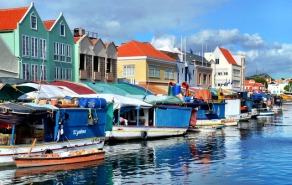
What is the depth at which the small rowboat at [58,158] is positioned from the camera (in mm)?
25359

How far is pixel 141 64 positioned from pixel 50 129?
4300 cm

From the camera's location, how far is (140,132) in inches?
1594

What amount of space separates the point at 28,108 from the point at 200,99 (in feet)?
112

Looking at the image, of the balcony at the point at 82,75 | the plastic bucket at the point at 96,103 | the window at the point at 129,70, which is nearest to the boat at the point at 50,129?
the plastic bucket at the point at 96,103

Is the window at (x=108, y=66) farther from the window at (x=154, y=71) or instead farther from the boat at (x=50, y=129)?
the boat at (x=50, y=129)

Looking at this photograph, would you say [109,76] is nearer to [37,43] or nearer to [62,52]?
[62,52]

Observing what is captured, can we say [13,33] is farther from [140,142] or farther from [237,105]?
[237,105]

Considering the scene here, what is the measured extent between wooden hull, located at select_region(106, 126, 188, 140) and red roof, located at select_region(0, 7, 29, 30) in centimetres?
1798

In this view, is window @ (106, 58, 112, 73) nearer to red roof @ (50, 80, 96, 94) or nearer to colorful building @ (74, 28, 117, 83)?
colorful building @ (74, 28, 117, 83)

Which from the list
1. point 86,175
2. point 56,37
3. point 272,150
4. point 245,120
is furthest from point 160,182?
point 245,120

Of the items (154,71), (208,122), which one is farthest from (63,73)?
(154,71)

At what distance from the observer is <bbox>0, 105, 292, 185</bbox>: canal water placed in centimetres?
2375

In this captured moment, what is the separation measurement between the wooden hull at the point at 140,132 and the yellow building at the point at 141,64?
1005 inches

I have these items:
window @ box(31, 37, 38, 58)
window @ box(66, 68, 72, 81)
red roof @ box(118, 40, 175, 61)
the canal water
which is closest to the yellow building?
red roof @ box(118, 40, 175, 61)
